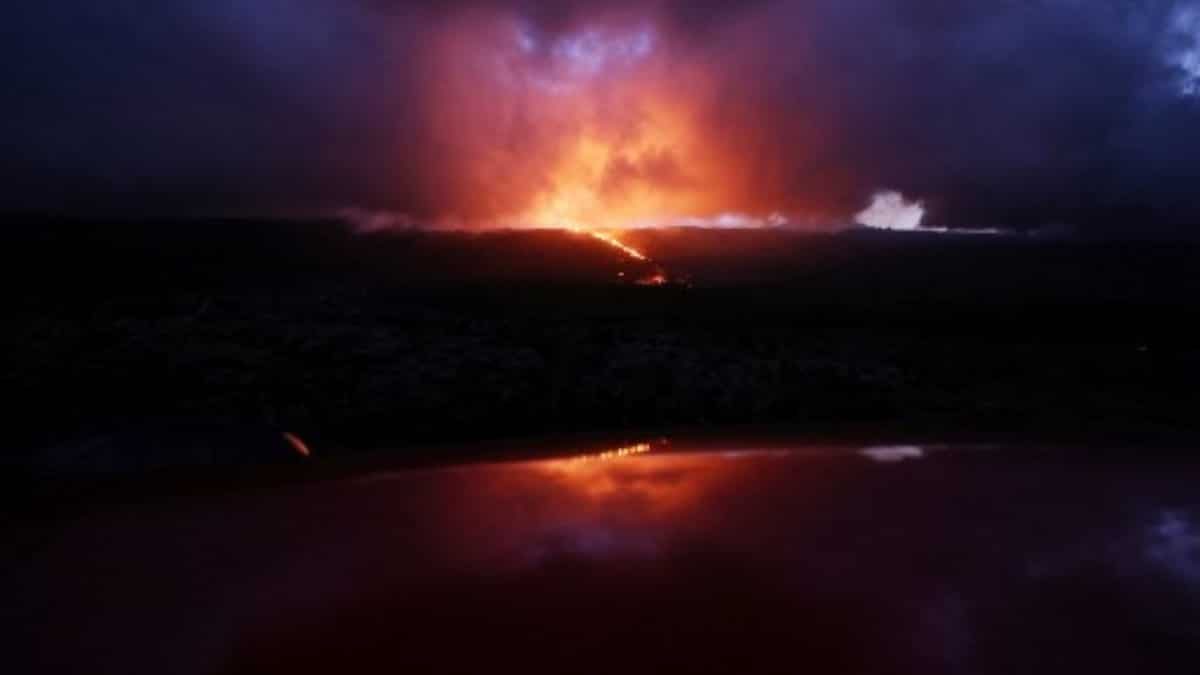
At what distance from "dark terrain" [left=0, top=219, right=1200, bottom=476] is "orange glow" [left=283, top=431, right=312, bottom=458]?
31 centimetres

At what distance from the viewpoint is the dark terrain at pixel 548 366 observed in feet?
44.0

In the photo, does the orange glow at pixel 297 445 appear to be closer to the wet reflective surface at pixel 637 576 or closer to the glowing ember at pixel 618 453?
the wet reflective surface at pixel 637 576

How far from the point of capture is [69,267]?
3978cm

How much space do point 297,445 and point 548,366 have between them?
6238mm

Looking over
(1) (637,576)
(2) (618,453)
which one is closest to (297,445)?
(2) (618,453)

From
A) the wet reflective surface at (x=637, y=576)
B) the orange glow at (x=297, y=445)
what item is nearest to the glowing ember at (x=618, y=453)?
the wet reflective surface at (x=637, y=576)

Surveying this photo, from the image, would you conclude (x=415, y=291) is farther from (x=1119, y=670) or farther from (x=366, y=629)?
(x=1119, y=670)

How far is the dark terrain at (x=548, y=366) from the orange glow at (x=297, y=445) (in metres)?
0.31

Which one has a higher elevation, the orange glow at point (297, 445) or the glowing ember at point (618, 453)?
Answer: the orange glow at point (297, 445)

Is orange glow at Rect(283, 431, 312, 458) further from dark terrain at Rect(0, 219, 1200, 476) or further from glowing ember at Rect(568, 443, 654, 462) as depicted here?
glowing ember at Rect(568, 443, 654, 462)

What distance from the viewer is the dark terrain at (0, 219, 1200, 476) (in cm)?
1341

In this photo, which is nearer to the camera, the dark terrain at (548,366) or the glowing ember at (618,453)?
the glowing ember at (618,453)

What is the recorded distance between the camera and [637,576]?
6824mm

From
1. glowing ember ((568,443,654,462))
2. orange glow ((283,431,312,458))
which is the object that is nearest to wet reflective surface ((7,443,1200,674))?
glowing ember ((568,443,654,462))
